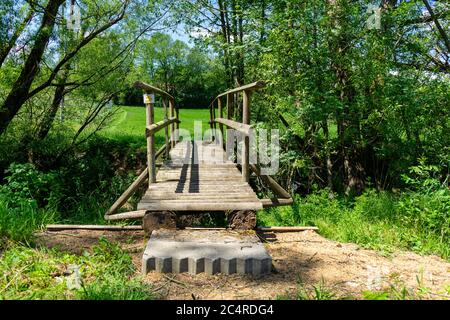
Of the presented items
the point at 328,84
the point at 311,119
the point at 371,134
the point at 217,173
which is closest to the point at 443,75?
the point at 371,134

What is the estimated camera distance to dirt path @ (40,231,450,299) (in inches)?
124

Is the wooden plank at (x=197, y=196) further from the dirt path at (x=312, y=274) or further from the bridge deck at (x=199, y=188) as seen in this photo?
the dirt path at (x=312, y=274)

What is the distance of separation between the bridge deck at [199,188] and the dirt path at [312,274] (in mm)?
491

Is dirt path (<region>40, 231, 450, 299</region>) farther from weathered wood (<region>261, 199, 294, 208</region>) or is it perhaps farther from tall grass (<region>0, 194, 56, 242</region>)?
weathered wood (<region>261, 199, 294, 208</region>)

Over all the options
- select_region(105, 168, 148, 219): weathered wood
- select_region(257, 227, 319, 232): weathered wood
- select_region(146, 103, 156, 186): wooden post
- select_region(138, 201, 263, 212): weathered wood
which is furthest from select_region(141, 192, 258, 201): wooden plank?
select_region(105, 168, 148, 219): weathered wood

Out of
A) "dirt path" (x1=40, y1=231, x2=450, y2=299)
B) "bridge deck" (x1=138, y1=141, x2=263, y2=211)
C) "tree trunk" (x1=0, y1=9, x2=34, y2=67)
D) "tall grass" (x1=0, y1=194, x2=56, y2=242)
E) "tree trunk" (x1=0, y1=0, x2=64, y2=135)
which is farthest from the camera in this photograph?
"tree trunk" (x1=0, y1=0, x2=64, y2=135)

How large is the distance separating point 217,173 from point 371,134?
3.09 meters

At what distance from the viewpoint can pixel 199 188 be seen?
5250 mm

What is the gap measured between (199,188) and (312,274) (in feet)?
7.14

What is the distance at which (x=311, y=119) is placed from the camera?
22.0ft

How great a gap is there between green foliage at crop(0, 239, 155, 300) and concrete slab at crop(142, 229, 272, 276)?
25cm

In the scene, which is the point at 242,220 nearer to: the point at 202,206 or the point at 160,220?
the point at 202,206

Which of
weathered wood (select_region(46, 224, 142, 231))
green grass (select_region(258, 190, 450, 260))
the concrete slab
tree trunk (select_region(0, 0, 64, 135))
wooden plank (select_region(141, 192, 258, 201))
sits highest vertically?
tree trunk (select_region(0, 0, 64, 135))

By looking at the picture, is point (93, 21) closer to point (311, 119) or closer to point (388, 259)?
point (311, 119)
